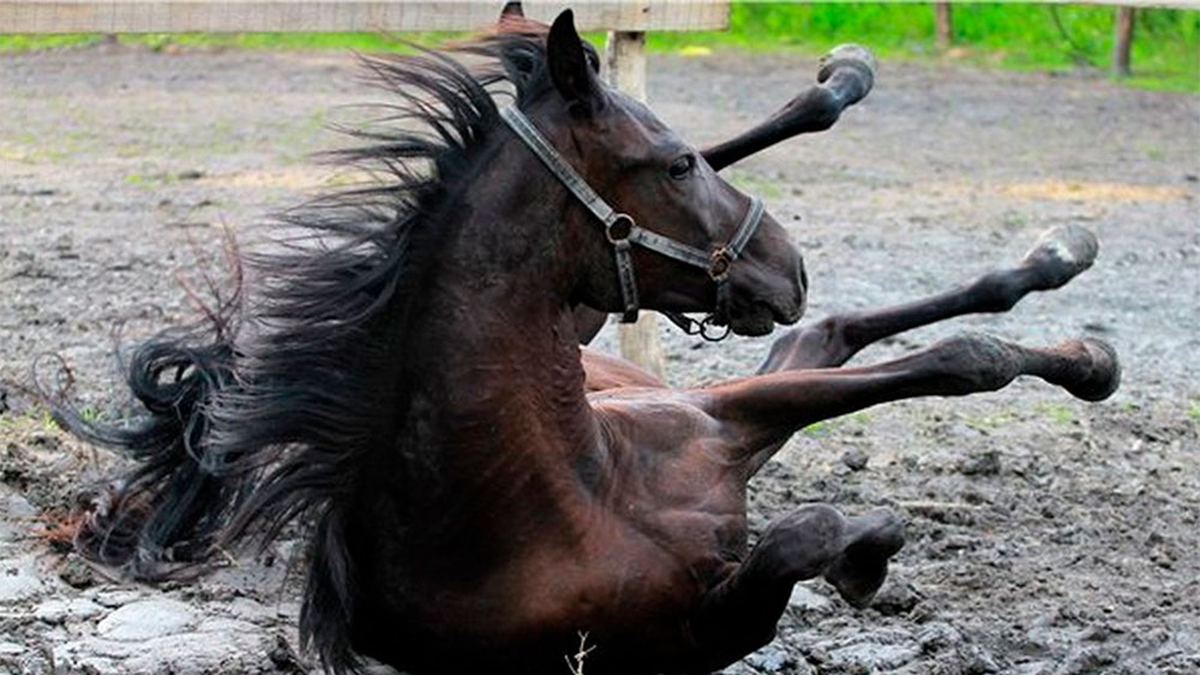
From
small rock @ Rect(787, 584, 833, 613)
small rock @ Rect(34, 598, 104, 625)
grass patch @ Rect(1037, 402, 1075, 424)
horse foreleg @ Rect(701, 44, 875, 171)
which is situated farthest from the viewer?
grass patch @ Rect(1037, 402, 1075, 424)

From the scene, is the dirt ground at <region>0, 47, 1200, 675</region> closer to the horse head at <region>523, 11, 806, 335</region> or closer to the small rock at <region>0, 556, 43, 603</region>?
the small rock at <region>0, 556, 43, 603</region>

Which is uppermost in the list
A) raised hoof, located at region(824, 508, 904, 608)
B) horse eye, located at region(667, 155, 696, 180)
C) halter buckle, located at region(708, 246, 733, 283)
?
horse eye, located at region(667, 155, 696, 180)

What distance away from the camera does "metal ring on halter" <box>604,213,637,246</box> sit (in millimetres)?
4551

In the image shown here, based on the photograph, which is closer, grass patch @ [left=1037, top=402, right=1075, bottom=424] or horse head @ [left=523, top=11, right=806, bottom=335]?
horse head @ [left=523, top=11, right=806, bottom=335]

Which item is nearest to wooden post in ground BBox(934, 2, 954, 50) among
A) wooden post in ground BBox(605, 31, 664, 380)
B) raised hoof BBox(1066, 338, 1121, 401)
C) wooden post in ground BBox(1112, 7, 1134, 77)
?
wooden post in ground BBox(1112, 7, 1134, 77)

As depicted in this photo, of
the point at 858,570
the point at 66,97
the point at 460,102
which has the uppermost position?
the point at 460,102

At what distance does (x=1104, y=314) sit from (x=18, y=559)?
4.87m

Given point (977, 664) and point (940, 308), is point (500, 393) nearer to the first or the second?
point (977, 664)

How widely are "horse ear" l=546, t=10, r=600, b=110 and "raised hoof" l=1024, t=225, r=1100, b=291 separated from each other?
2.16 meters

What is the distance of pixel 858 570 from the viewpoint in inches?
200

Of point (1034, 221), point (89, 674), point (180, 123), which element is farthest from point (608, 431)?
point (180, 123)

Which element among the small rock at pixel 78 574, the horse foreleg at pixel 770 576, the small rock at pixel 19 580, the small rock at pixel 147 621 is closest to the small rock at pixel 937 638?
the horse foreleg at pixel 770 576

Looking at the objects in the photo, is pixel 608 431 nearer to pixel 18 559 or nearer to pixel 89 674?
pixel 89 674

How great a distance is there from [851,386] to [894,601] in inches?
28.0
